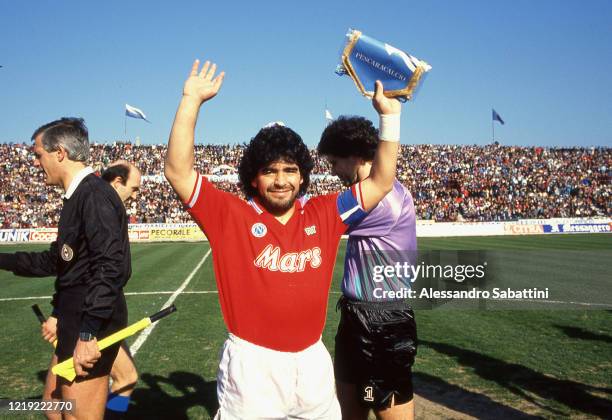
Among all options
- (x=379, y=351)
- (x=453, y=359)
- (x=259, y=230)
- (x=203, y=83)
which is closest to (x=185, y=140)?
(x=203, y=83)

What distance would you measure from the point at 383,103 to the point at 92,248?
202cm

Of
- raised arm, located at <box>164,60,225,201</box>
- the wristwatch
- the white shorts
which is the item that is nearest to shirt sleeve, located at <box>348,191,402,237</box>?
the white shorts

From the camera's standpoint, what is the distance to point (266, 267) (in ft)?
8.05

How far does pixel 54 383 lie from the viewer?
329 cm

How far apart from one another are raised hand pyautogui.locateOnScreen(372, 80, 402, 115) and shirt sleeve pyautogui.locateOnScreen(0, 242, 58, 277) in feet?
8.75

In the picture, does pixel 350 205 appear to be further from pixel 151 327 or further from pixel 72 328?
pixel 151 327

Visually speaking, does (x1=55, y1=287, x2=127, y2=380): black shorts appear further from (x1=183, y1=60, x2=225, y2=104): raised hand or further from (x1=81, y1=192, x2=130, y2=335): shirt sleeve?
(x1=183, y1=60, x2=225, y2=104): raised hand

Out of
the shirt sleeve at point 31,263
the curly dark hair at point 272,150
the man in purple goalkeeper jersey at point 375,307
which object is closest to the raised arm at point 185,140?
the curly dark hair at point 272,150

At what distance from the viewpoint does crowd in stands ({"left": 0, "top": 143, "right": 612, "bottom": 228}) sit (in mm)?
39031

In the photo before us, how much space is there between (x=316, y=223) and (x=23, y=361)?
19.7 feet

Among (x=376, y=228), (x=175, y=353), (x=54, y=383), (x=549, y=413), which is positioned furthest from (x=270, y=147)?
(x=175, y=353)

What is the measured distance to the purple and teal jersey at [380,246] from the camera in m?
3.23

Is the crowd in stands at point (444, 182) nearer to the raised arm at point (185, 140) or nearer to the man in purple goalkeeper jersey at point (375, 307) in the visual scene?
the man in purple goalkeeper jersey at point (375, 307)

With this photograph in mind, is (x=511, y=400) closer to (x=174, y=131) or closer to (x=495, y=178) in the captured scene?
(x=174, y=131)
